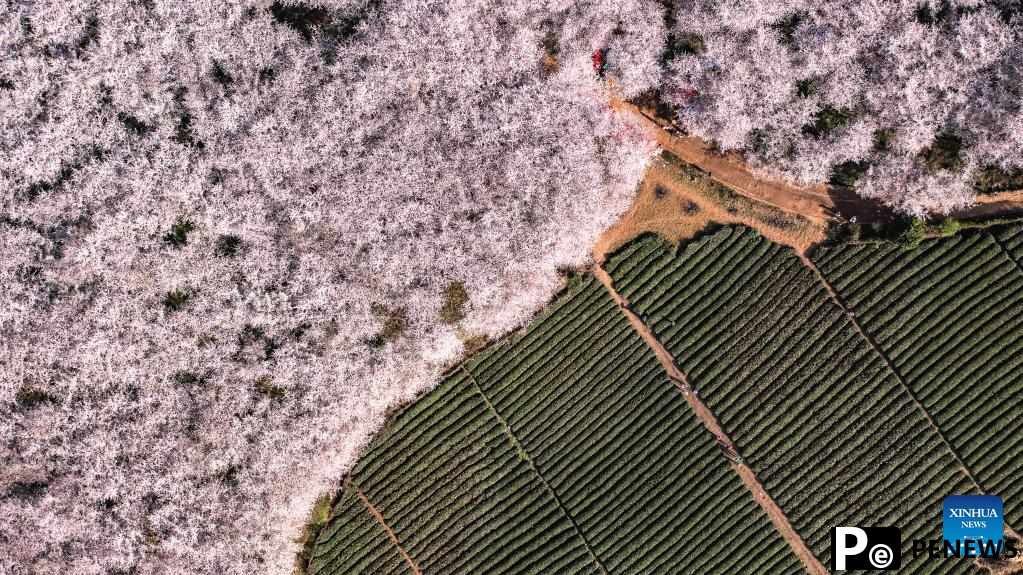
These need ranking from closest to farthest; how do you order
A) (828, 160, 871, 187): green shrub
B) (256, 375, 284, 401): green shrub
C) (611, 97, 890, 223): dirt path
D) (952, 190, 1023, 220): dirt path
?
(952, 190, 1023, 220): dirt path
(828, 160, 871, 187): green shrub
(611, 97, 890, 223): dirt path
(256, 375, 284, 401): green shrub

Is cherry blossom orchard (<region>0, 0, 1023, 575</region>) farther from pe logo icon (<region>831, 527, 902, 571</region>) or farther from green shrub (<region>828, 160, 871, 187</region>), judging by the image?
pe logo icon (<region>831, 527, 902, 571</region>)

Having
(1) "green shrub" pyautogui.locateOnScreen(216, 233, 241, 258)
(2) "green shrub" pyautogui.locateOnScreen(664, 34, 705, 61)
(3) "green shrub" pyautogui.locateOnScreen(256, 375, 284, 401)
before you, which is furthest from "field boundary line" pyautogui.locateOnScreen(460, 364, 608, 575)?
(2) "green shrub" pyautogui.locateOnScreen(664, 34, 705, 61)

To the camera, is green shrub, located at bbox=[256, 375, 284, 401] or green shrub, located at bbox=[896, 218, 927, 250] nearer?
green shrub, located at bbox=[896, 218, 927, 250]

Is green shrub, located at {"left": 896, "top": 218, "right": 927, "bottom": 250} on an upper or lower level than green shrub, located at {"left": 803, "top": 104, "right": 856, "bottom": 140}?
lower

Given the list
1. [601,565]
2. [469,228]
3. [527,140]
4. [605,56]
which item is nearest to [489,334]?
[469,228]

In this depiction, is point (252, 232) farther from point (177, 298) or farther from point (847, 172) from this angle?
point (847, 172)

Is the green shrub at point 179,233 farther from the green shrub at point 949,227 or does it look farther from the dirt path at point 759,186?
the green shrub at point 949,227

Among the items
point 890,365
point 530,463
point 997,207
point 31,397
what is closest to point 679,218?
point 890,365
